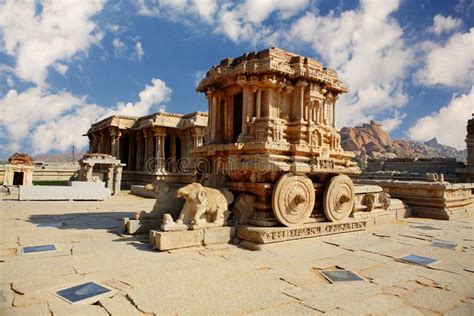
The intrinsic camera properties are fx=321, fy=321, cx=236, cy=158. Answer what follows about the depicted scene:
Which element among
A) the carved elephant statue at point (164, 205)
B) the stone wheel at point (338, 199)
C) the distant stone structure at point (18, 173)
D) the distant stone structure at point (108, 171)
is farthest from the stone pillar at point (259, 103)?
the distant stone structure at point (18, 173)

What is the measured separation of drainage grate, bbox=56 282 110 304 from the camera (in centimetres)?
330

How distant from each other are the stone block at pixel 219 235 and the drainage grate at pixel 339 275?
2055mm

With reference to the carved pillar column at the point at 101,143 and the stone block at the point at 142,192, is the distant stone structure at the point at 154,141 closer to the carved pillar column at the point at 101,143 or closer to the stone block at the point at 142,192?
the carved pillar column at the point at 101,143

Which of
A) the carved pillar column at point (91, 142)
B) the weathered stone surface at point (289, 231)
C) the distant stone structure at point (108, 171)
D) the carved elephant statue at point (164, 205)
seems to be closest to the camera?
the weathered stone surface at point (289, 231)

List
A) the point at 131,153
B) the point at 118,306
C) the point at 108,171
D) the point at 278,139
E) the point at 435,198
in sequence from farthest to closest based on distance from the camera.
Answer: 1. the point at 131,153
2. the point at 108,171
3. the point at 435,198
4. the point at 278,139
5. the point at 118,306

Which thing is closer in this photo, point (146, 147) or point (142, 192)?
point (142, 192)

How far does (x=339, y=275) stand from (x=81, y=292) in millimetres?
3137

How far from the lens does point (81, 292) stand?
3453mm

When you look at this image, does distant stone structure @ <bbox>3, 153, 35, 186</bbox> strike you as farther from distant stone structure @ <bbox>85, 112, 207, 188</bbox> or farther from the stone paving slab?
the stone paving slab

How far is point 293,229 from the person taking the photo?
611 cm

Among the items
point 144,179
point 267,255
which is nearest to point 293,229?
point 267,255

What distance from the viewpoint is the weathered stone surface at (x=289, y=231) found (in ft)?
18.7

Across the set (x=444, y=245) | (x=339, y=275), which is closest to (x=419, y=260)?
(x=444, y=245)

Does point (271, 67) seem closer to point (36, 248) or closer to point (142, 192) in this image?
point (36, 248)
